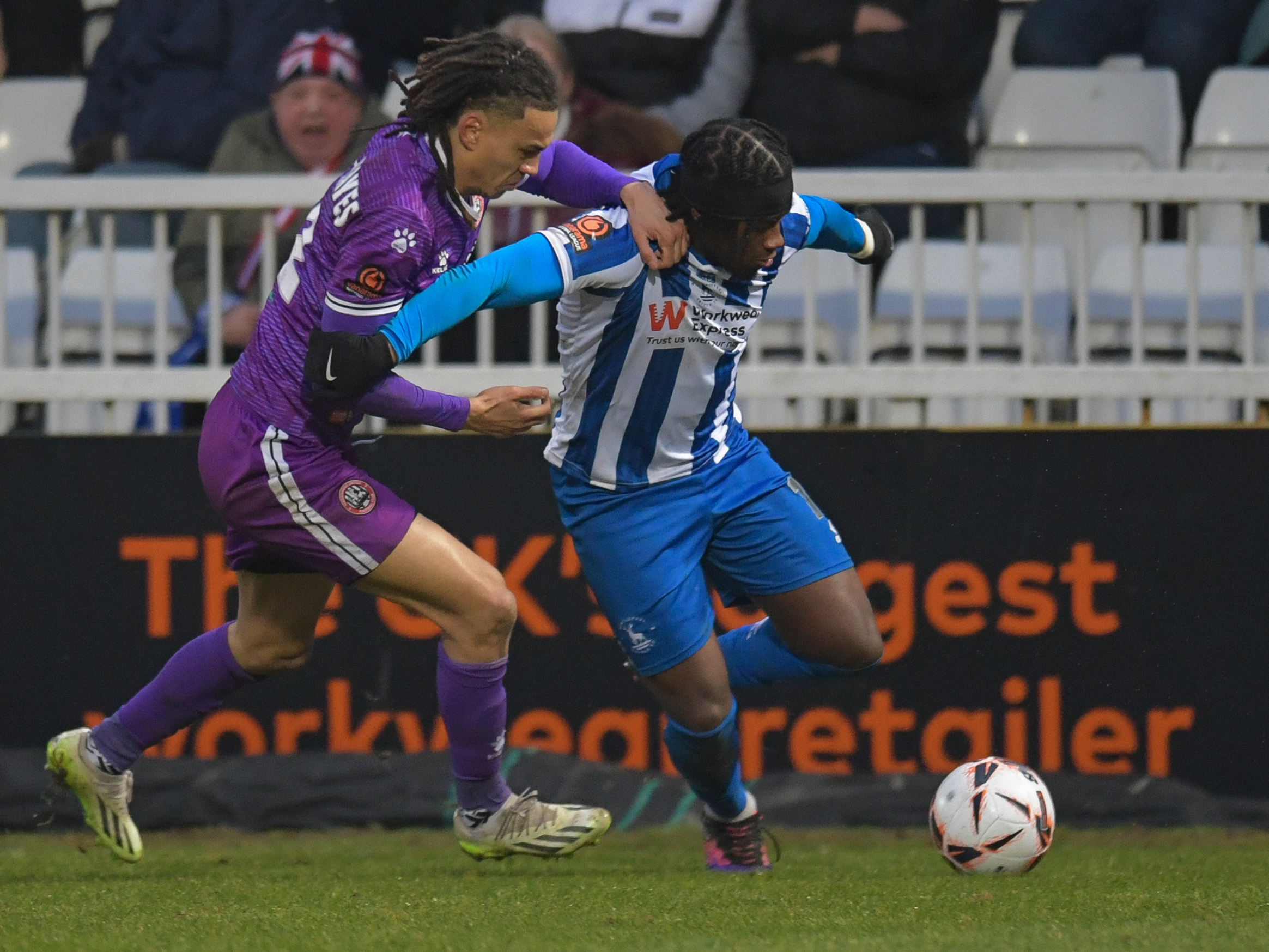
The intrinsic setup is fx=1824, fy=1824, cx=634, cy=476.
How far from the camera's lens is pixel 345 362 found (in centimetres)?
404

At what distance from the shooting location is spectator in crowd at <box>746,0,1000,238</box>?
23.9 feet

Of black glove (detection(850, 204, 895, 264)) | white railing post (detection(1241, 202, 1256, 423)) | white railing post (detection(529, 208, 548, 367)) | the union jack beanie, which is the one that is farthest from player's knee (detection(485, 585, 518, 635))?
the union jack beanie

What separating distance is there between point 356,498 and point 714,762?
117cm

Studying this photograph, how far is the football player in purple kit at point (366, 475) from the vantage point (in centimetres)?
419

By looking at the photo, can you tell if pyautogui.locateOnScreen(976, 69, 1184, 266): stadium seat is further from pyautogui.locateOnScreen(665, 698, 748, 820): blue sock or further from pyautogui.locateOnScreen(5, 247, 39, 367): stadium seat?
pyautogui.locateOnScreen(5, 247, 39, 367): stadium seat

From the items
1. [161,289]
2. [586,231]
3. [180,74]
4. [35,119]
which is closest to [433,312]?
[586,231]

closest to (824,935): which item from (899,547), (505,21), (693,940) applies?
(693,940)

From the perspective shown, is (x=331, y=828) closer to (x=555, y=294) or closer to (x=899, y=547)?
(x=899, y=547)

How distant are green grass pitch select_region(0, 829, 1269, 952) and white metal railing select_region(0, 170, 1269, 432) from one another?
4.72 ft

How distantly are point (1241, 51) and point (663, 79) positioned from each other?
2.54 metres

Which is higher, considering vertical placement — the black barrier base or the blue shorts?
the blue shorts

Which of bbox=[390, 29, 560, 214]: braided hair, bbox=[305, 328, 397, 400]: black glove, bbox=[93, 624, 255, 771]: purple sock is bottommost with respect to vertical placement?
bbox=[93, 624, 255, 771]: purple sock

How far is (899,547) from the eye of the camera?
5.91 metres

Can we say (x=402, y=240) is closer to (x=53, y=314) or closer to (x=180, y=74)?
(x=53, y=314)
